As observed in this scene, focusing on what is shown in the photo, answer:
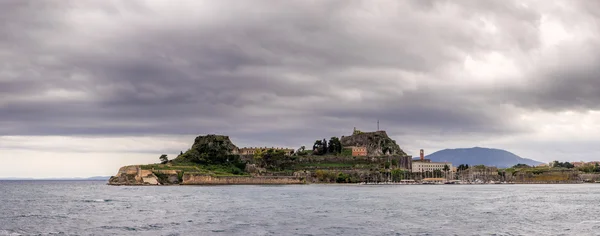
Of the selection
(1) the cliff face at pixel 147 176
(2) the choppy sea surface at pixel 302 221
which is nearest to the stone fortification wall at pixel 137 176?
(1) the cliff face at pixel 147 176

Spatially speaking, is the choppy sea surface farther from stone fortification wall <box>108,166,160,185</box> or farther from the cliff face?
the cliff face

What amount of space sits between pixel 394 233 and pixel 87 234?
24.8 metres

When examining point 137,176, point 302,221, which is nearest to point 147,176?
point 137,176

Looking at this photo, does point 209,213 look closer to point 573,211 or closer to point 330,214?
point 330,214

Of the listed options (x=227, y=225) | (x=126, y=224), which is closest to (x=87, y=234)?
(x=126, y=224)

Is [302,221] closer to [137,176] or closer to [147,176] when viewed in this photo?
[147,176]

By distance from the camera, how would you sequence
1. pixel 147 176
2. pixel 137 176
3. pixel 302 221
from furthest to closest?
pixel 137 176 < pixel 147 176 < pixel 302 221

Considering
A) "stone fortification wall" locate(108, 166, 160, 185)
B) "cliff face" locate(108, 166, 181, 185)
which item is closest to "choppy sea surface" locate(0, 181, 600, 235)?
"stone fortification wall" locate(108, 166, 160, 185)

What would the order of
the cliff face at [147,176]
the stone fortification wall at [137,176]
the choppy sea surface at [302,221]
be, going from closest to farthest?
the choppy sea surface at [302,221]
the stone fortification wall at [137,176]
the cliff face at [147,176]

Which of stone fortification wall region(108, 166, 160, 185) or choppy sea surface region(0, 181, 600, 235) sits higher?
stone fortification wall region(108, 166, 160, 185)

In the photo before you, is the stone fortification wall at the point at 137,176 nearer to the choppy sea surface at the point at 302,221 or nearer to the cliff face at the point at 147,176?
the cliff face at the point at 147,176

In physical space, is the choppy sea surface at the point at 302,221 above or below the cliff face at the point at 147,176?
below

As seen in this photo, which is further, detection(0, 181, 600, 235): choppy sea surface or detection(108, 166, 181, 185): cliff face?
detection(108, 166, 181, 185): cliff face

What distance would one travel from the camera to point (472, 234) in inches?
2008
